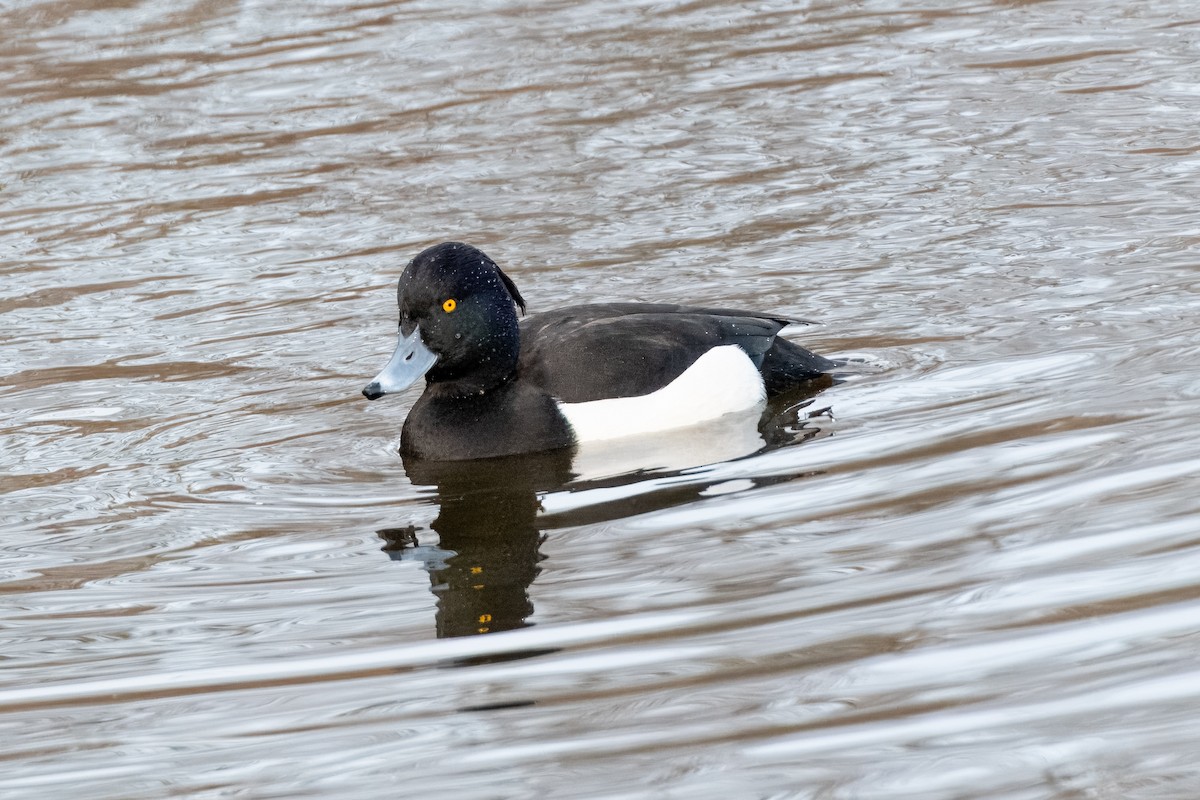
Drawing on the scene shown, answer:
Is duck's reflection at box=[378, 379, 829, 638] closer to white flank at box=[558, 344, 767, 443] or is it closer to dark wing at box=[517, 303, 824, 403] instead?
white flank at box=[558, 344, 767, 443]

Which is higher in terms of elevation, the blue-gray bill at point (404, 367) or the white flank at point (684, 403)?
the blue-gray bill at point (404, 367)

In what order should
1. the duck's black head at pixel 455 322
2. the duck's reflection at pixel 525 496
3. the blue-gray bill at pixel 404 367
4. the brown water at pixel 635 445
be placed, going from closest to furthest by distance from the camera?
the brown water at pixel 635 445 → the duck's reflection at pixel 525 496 → the blue-gray bill at pixel 404 367 → the duck's black head at pixel 455 322

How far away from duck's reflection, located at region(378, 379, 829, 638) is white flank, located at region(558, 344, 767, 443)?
7 cm

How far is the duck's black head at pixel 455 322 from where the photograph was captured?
630 cm

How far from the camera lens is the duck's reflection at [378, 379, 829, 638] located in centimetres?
492

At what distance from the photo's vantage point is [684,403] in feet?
21.3

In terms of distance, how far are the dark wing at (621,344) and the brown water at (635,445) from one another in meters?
0.36

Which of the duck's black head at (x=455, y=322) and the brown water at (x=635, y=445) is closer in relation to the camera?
the brown water at (x=635, y=445)

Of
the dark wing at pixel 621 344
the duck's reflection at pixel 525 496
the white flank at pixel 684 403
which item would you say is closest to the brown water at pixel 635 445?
the duck's reflection at pixel 525 496

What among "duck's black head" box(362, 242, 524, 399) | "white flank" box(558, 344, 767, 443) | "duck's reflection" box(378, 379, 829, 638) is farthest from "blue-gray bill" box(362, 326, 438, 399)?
"white flank" box(558, 344, 767, 443)

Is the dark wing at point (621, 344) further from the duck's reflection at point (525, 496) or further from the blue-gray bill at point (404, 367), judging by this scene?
the blue-gray bill at point (404, 367)

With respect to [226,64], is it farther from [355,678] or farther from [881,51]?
[355,678]

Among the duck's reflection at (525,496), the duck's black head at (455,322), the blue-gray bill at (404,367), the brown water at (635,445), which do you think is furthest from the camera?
the duck's black head at (455,322)

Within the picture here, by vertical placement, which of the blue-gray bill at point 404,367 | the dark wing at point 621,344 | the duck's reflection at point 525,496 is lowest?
the duck's reflection at point 525,496
